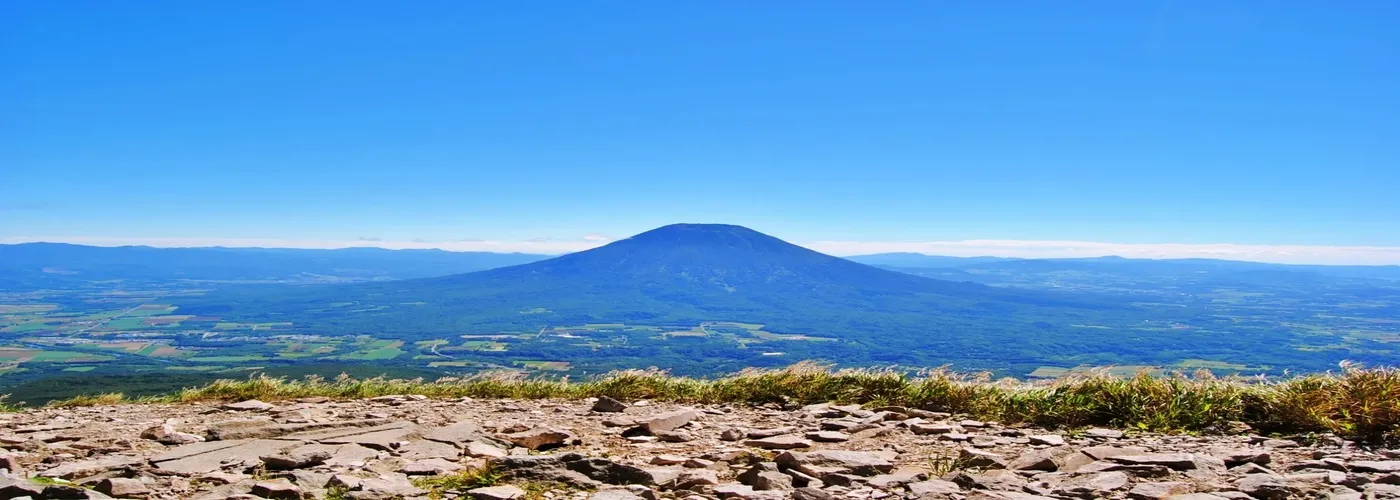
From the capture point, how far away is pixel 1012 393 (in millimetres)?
9164

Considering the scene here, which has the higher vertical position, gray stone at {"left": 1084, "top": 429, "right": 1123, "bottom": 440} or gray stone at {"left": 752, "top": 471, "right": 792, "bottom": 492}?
gray stone at {"left": 752, "top": 471, "right": 792, "bottom": 492}

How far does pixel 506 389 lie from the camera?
11.2 metres

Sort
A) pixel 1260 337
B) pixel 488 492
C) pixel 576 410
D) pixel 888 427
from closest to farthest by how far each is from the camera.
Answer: pixel 488 492
pixel 888 427
pixel 576 410
pixel 1260 337

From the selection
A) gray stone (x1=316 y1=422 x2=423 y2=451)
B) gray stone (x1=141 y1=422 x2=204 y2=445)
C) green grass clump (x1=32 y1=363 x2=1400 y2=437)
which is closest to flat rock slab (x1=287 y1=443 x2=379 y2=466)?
gray stone (x1=316 y1=422 x2=423 y2=451)

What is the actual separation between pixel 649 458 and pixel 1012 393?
4.52 metres

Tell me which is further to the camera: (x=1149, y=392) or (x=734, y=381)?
(x=734, y=381)

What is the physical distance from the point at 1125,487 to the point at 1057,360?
150 metres

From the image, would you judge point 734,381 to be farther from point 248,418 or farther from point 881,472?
point 248,418

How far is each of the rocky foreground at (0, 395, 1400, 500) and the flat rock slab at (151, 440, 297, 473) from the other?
0.08 feet

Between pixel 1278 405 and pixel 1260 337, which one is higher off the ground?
pixel 1278 405

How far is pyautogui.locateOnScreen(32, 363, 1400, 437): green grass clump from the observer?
7.46 metres

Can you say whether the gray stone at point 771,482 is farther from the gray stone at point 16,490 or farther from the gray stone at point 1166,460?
the gray stone at point 16,490

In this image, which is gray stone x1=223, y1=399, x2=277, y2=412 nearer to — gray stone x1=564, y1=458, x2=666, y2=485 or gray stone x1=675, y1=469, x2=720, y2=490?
gray stone x1=564, y1=458, x2=666, y2=485

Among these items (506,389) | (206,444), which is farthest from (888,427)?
(206,444)
